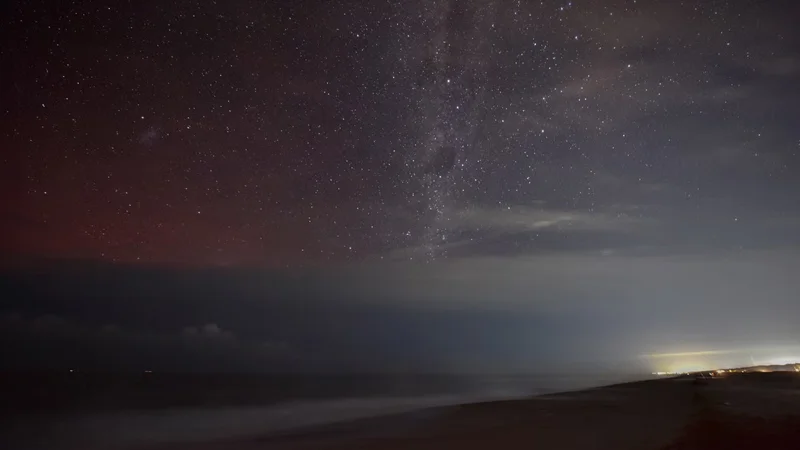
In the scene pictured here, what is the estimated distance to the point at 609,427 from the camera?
1282cm

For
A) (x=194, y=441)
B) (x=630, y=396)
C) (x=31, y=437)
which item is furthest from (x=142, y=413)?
(x=630, y=396)

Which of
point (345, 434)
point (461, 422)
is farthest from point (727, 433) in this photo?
point (345, 434)

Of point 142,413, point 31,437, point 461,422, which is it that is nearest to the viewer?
point 461,422

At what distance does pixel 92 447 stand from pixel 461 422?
12.0m

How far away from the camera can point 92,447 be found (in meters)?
19.8

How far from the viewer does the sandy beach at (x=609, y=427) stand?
10359 millimetres

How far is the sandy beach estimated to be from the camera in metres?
10.4

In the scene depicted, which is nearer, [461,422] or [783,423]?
[783,423]

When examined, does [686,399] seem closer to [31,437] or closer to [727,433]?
[727,433]

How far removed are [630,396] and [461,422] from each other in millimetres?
7309

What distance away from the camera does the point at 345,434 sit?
16.6 meters

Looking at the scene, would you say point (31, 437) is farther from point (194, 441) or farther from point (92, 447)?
point (194, 441)

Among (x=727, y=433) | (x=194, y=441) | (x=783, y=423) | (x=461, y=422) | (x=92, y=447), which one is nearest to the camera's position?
(x=727, y=433)

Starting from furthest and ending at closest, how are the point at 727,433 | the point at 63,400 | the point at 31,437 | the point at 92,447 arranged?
the point at 63,400 < the point at 31,437 < the point at 92,447 < the point at 727,433
